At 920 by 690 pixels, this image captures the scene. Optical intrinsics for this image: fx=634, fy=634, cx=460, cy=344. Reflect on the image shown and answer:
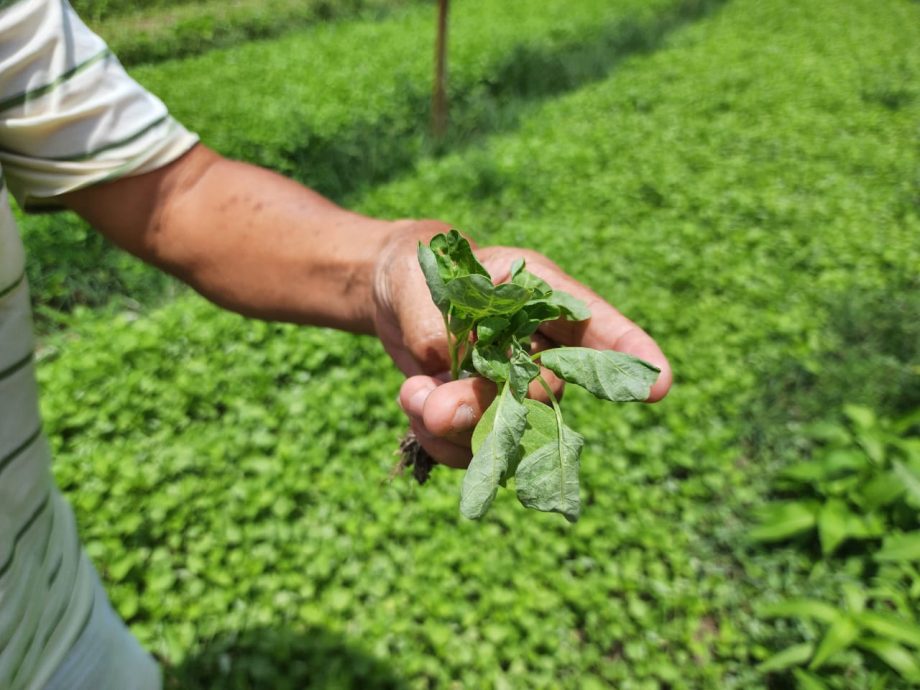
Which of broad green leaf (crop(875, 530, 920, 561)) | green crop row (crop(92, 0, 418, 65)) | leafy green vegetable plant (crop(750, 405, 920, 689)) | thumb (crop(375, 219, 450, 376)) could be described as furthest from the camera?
green crop row (crop(92, 0, 418, 65))

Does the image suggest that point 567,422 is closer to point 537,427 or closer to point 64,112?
point 537,427

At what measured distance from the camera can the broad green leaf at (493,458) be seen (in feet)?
3.51

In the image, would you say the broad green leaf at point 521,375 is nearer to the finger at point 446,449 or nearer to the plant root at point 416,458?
the finger at point 446,449

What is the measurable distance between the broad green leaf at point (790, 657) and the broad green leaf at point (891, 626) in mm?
217

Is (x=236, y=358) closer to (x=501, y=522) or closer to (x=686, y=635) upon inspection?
(x=501, y=522)

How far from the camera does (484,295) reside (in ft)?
3.72

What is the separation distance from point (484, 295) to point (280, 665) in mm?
1972

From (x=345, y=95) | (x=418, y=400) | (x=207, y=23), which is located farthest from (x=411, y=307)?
(x=207, y=23)

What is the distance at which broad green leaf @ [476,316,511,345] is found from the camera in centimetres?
124

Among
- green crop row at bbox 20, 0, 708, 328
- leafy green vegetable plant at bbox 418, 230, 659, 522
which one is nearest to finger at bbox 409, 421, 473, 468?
leafy green vegetable plant at bbox 418, 230, 659, 522

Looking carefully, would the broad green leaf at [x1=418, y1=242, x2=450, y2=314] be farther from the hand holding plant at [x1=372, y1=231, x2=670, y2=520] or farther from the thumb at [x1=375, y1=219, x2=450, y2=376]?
the thumb at [x1=375, y1=219, x2=450, y2=376]

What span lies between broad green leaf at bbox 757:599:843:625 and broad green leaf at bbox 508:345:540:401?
1.99 metres

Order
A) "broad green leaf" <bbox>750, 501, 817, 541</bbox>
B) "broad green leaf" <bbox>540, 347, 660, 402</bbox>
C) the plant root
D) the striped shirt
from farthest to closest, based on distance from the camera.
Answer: "broad green leaf" <bbox>750, 501, 817, 541</bbox>
the plant root
"broad green leaf" <bbox>540, 347, 660, 402</bbox>
the striped shirt

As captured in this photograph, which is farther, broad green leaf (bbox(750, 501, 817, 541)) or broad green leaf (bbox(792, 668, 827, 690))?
broad green leaf (bbox(750, 501, 817, 541))
